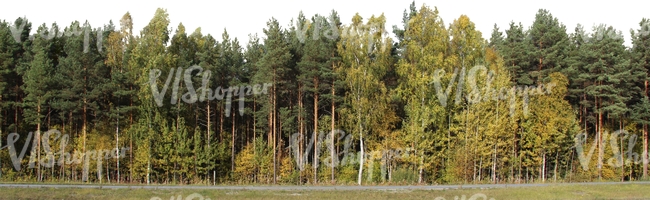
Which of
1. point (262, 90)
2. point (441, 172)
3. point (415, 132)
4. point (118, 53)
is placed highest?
point (118, 53)

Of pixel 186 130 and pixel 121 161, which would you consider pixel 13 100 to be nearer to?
pixel 121 161

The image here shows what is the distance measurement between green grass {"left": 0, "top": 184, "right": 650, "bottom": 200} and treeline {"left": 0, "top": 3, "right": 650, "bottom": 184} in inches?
414

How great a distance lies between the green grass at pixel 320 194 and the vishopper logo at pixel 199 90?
15.6 meters

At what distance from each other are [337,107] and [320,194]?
2019 cm

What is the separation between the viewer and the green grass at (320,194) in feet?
97.3

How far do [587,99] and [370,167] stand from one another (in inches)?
918

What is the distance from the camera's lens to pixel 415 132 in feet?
146

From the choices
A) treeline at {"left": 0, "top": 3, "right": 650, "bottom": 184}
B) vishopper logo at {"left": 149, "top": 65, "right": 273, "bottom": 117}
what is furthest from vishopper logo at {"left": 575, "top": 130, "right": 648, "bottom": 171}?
vishopper logo at {"left": 149, "top": 65, "right": 273, "bottom": 117}

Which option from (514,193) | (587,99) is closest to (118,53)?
(514,193)

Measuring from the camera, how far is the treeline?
4494cm

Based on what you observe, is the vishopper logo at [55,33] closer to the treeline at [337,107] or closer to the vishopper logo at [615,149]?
the treeline at [337,107]

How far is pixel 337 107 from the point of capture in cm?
5078

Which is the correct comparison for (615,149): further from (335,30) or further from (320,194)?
(320,194)

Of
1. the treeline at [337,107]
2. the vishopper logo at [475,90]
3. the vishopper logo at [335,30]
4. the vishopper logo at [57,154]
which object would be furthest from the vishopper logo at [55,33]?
the vishopper logo at [475,90]
